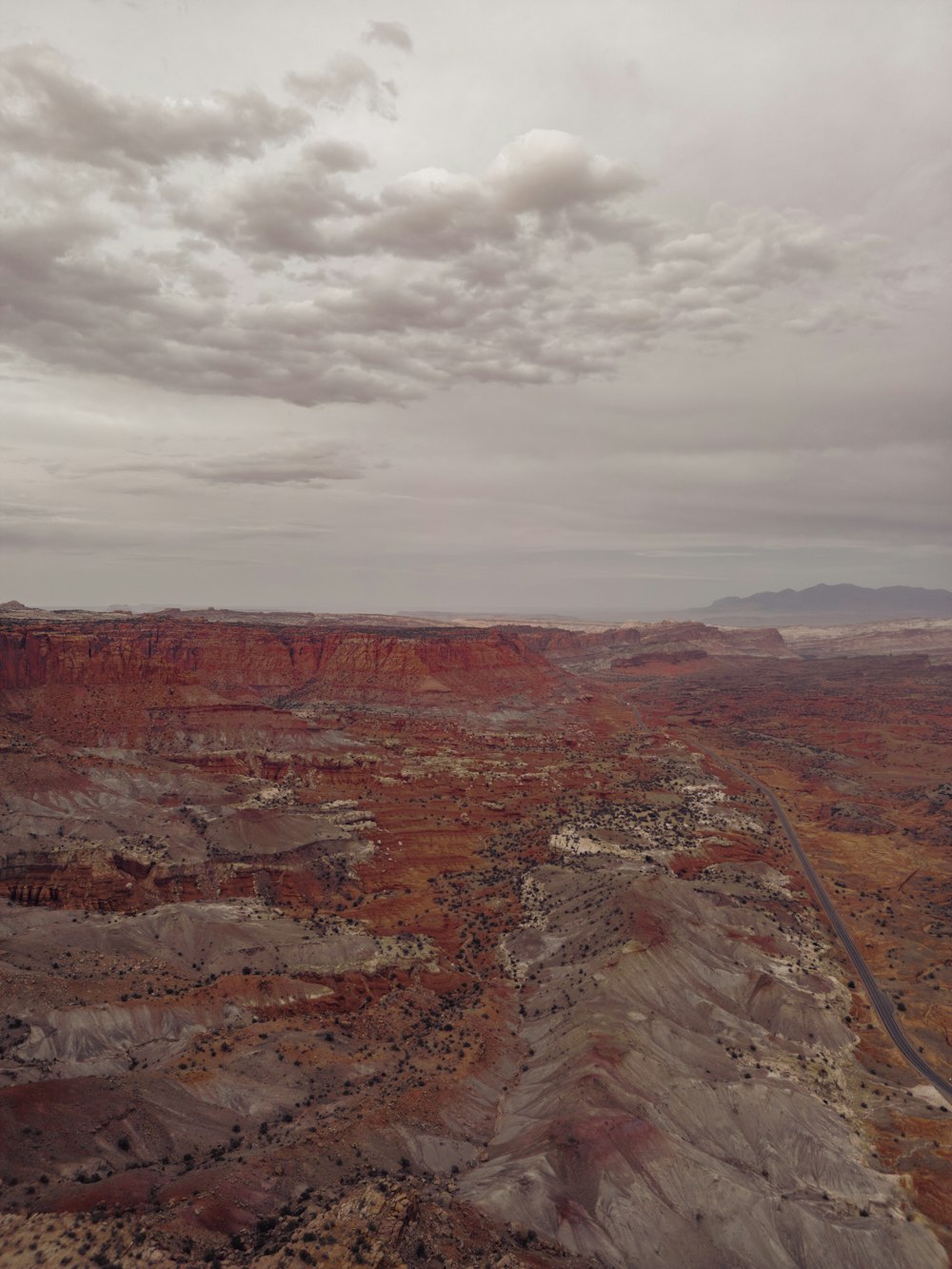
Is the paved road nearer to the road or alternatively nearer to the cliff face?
the road

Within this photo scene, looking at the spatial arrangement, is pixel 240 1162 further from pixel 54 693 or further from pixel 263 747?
pixel 54 693

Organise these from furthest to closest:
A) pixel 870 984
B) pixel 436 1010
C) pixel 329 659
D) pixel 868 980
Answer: pixel 329 659 < pixel 868 980 < pixel 870 984 < pixel 436 1010

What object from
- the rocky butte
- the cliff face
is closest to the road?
the rocky butte

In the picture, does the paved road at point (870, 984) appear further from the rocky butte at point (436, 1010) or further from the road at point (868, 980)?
the rocky butte at point (436, 1010)

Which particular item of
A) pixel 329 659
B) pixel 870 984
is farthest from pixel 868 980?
pixel 329 659

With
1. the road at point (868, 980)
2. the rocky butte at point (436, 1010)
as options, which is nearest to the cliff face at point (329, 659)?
the rocky butte at point (436, 1010)

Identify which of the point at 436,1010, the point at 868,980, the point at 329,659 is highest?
the point at 329,659

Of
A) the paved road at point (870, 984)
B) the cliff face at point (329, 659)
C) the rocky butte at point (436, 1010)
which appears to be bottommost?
the paved road at point (870, 984)

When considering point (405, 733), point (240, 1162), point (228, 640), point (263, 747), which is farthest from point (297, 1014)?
point (228, 640)

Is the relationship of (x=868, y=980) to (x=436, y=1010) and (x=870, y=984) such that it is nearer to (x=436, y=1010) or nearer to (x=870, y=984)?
(x=870, y=984)
